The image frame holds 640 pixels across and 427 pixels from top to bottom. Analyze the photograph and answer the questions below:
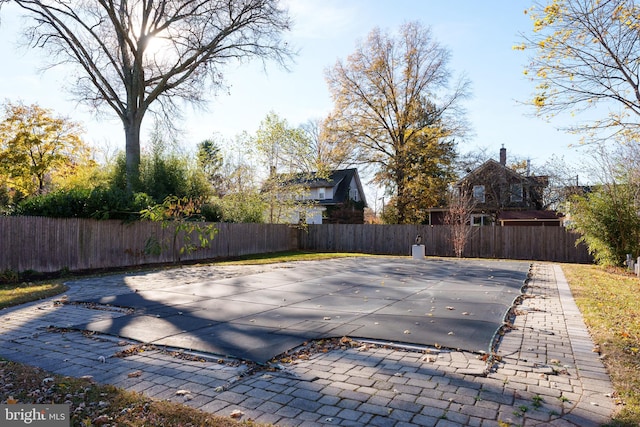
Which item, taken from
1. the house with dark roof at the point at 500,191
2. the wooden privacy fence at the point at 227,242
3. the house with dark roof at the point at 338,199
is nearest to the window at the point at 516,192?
the house with dark roof at the point at 500,191

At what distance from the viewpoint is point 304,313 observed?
5.96 m

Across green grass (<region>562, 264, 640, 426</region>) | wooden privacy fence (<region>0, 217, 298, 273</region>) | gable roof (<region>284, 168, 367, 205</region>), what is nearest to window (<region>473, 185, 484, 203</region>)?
gable roof (<region>284, 168, 367, 205</region>)

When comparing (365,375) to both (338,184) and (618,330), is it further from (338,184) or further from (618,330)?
(338,184)

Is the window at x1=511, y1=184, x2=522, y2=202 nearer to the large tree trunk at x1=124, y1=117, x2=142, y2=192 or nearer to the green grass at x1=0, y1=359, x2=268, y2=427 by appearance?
the large tree trunk at x1=124, y1=117, x2=142, y2=192

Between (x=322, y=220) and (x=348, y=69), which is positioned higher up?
(x=348, y=69)

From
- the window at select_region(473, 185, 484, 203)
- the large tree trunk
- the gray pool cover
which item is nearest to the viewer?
the gray pool cover

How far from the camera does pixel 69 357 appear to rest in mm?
4043

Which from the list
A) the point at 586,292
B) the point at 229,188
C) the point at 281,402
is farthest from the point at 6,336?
the point at 229,188

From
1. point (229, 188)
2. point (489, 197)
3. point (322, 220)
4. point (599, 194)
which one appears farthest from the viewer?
point (322, 220)

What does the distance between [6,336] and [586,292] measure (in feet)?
30.4

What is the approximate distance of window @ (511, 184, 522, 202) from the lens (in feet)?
96.3

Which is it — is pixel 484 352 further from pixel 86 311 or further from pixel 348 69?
pixel 348 69

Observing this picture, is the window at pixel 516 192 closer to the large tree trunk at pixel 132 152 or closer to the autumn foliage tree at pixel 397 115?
the autumn foliage tree at pixel 397 115

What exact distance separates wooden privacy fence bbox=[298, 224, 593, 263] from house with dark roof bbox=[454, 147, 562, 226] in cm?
769
